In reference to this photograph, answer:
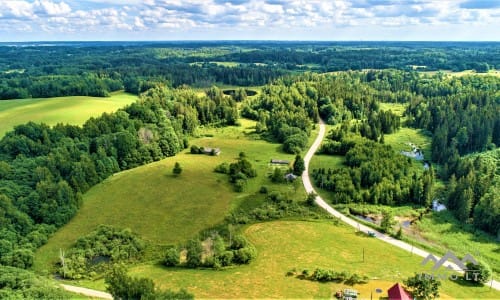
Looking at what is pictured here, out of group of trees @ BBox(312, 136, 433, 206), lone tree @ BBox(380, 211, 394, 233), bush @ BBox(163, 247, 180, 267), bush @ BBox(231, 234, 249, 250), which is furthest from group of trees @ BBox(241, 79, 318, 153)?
bush @ BBox(163, 247, 180, 267)

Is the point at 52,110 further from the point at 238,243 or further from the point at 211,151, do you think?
the point at 238,243

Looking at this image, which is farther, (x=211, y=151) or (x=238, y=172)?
(x=211, y=151)

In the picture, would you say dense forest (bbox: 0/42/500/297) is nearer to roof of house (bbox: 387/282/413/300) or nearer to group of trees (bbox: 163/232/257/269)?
group of trees (bbox: 163/232/257/269)

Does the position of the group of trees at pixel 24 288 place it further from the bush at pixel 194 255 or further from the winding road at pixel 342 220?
the bush at pixel 194 255

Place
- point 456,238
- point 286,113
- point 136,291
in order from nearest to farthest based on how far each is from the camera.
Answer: point 136,291, point 456,238, point 286,113

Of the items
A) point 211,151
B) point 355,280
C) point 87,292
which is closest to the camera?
point 87,292

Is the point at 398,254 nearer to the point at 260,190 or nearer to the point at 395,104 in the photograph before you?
the point at 260,190

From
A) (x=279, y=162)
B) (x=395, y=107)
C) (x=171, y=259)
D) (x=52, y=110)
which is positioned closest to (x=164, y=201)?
(x=171, y=259)

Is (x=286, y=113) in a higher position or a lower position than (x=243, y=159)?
higher

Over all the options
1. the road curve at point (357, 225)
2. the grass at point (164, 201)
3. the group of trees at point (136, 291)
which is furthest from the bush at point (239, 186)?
the group of trees at point (136, 291)

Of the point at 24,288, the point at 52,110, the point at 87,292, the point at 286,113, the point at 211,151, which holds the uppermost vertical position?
the point at 52,110
